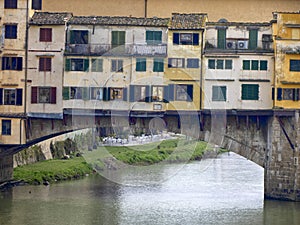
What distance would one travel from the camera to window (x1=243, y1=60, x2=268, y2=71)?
1407 inches

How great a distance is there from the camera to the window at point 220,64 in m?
35.9

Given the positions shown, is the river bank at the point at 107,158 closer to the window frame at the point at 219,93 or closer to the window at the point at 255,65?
the window frame at the point at 219,93

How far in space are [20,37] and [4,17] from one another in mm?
1016

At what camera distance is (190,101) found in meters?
36.1

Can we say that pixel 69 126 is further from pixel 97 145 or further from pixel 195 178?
pixel 97 145

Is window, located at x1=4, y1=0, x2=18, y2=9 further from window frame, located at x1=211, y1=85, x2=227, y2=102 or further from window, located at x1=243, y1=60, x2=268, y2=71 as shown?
window, located at x1=243, y1=60, x2=268, y2=71

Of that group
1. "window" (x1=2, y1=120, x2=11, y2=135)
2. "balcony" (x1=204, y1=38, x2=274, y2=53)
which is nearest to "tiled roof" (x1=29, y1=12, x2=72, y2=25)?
"window" (x1=2, y1=120, x2=11, y2=135)

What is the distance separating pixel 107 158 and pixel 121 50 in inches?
596

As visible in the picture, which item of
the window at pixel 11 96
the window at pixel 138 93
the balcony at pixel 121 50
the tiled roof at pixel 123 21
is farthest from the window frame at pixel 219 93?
the window at pixel 11 96

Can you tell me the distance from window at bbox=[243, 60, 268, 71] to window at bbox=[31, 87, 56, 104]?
764 cm

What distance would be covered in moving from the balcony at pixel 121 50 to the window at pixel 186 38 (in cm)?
53

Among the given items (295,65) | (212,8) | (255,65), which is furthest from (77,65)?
(295,65)

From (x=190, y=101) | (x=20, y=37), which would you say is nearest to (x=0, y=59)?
(x=20, y=37)

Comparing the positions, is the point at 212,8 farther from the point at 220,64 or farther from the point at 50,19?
the point at 50,19
